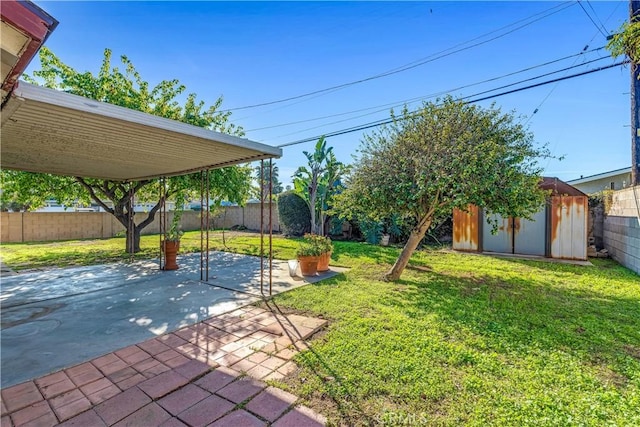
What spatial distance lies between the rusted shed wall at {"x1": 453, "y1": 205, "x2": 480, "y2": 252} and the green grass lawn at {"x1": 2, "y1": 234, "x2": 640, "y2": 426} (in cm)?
346

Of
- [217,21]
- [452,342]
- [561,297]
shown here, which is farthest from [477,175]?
[217,21]

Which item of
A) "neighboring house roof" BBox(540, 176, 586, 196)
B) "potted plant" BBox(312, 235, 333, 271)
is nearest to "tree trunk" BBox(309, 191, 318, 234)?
"potted plant" BBox(312, 235, 333, 271)

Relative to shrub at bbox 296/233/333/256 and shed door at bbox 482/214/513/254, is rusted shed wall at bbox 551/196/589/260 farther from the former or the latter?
shrub at bbox 296/233/333/256

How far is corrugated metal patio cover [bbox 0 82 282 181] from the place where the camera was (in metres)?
2.55

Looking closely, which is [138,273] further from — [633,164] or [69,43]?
[633,164]

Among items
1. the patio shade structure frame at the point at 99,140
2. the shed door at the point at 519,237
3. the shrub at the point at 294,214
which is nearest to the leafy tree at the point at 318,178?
the shrub at the point at 294,214

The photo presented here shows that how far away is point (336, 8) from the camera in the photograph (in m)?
7.58

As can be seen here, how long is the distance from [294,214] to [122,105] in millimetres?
8416

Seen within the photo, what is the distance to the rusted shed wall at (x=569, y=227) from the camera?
7797 mm

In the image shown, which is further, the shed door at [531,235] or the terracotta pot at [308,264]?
the shed door at [531,235]

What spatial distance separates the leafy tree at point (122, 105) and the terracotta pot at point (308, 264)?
15.1 feet

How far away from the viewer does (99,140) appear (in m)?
3.95

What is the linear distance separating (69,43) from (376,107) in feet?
30.4

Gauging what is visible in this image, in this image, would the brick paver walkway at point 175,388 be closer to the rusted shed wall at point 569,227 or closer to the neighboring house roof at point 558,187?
the rusted shed wall at point 569,227
